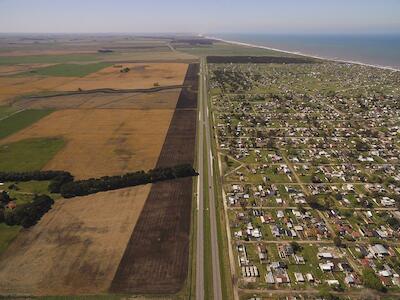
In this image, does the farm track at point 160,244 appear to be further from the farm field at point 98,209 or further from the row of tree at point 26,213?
the row of tree at point 26,213

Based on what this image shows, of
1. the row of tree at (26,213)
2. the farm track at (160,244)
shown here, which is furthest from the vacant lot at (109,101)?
the row of tree at (26,213)

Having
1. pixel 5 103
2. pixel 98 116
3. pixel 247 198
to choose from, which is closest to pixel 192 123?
pixel 98 116

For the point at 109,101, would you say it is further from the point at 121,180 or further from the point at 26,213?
the point at 26,213

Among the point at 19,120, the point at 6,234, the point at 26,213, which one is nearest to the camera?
the point at 6,234

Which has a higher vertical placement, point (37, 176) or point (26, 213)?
point (26, 213)

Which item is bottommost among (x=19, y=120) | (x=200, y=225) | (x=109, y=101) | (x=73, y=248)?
(x=109, y=101)

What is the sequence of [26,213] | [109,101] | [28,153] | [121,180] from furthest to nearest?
[109,101] → [28,153] → [121,180] → [26,213]

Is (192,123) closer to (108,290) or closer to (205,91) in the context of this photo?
(205,91)

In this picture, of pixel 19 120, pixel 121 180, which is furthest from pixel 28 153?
pixel 19 120
